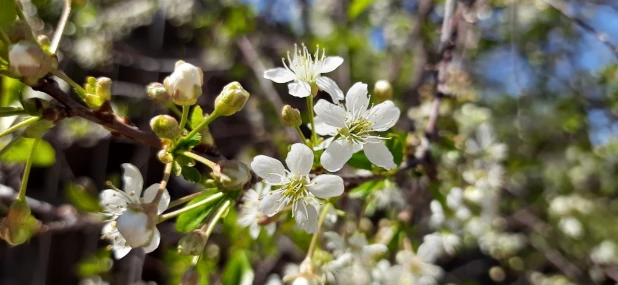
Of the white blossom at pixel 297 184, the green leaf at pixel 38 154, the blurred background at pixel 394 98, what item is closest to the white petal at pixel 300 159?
the white blossom at pixel 297 184

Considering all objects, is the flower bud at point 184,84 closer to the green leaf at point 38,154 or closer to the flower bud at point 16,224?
the flower bud at point 16,224

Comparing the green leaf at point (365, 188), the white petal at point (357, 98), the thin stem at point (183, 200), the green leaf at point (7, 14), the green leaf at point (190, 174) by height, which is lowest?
the green leaf at point (365, 188)

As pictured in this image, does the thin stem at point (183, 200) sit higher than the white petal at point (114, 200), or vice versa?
the thin stem at point (183, 200)

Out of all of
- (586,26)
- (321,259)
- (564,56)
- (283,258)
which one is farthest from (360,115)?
(564,56)

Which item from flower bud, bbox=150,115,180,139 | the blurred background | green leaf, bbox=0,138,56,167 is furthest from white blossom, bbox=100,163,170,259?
the blurred background

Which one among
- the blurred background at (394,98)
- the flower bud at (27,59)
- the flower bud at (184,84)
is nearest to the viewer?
the flower bud at (27,59)

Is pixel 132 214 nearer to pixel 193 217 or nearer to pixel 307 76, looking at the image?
pixel 193 217
